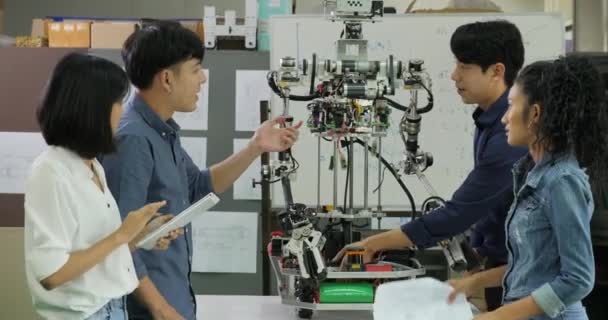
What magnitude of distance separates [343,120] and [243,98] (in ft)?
6.55

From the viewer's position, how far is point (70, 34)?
12.7 ft

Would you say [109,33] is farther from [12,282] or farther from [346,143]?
[346,143]

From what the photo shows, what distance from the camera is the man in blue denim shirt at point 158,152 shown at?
1.56m

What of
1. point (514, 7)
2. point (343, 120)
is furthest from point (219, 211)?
point (514, 7)

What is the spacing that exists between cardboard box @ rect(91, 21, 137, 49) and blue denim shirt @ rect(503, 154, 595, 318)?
9.42 ft

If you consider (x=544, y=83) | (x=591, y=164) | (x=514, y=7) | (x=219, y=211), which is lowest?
(x=219, y=211)

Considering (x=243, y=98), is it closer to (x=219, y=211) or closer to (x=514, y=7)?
(x=219, y=211)

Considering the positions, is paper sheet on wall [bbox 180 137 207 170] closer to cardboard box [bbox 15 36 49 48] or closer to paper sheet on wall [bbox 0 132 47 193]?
paper sheet on wall [bbox 0 132 47 193]

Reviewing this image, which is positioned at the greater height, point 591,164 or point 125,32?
point 125,32

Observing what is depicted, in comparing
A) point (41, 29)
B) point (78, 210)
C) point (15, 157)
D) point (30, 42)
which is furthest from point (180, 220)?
point (41, 29)

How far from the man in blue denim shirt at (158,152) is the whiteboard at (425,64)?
5.94 feet

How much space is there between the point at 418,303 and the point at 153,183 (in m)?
0.68

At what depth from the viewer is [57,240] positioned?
1279 millimetres

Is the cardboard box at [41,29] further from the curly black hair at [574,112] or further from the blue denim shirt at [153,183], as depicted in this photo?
the curly black hair at [574,112]
